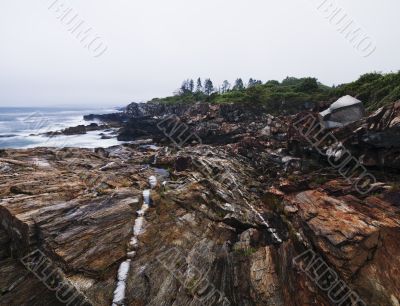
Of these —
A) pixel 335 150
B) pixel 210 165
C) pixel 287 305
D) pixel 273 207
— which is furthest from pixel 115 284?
pixel 335 150

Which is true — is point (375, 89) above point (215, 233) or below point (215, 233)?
above

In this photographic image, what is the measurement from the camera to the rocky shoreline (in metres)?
11.6

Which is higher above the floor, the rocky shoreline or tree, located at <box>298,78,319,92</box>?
tree, located at <box>298,78,319,92</box>

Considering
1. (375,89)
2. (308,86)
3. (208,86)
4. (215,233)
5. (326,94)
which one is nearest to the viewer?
(215,233)

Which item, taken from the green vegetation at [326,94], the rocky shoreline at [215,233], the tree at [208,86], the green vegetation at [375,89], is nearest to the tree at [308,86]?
the green vegetation at [326,94]

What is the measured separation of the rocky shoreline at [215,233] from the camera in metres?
11.6

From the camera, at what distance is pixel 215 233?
16375mm

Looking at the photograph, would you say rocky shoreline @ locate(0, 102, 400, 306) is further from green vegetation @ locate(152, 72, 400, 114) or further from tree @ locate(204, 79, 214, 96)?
tree @ locate(204, 79, 214, 96)

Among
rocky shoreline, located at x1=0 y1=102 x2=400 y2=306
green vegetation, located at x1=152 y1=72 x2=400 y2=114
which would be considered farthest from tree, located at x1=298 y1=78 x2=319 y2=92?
rocky shoreline, located at x1=0 y1=102 x2=400 y2=306

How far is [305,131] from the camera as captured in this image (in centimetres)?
2927

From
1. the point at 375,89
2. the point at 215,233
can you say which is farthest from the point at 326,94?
the point at 215,233

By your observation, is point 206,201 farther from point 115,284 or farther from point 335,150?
point 335,150

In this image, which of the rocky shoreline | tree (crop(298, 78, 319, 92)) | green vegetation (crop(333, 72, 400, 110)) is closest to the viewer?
the rocky shoreline

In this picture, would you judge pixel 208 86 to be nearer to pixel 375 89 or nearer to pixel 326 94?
pixel 326 94
